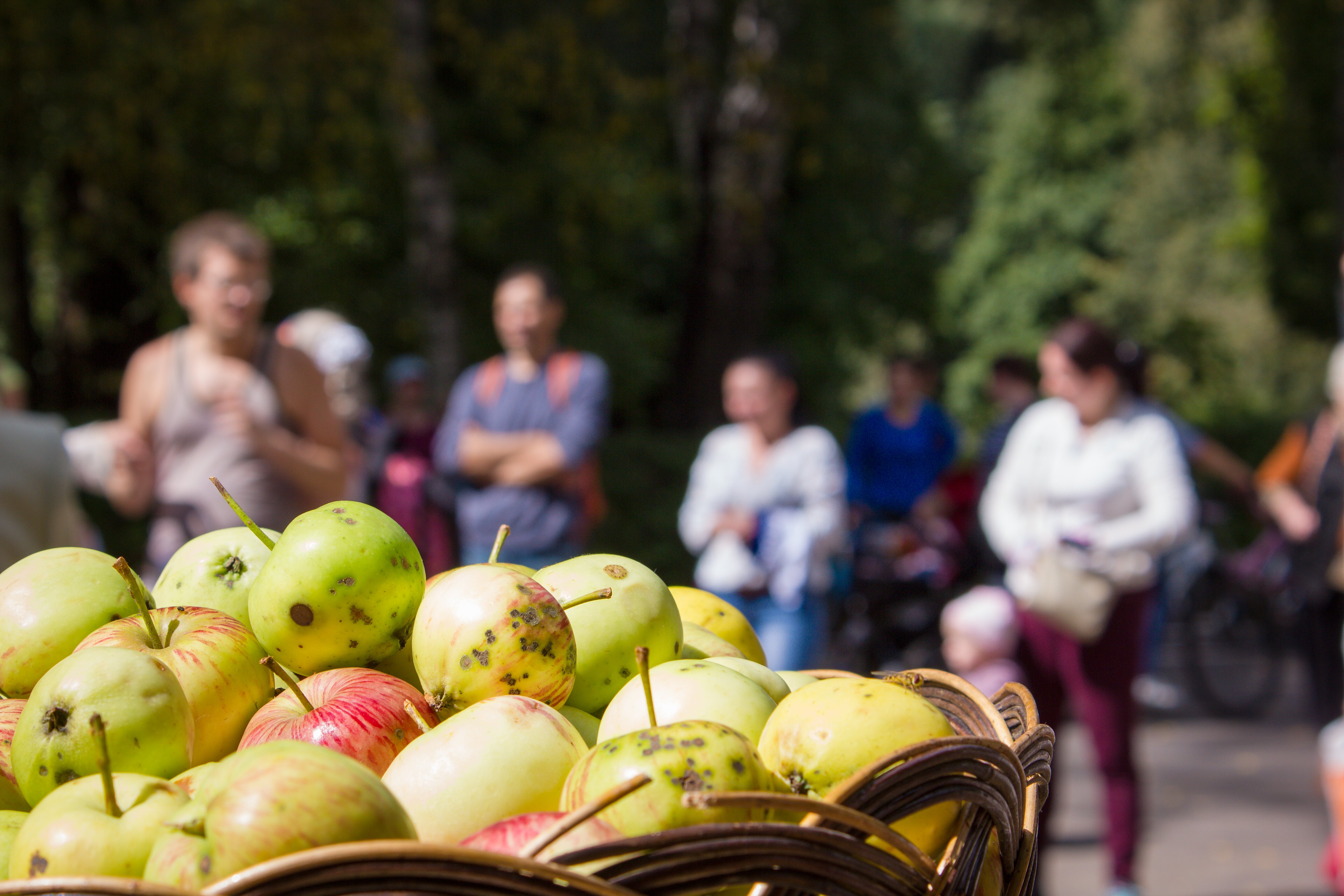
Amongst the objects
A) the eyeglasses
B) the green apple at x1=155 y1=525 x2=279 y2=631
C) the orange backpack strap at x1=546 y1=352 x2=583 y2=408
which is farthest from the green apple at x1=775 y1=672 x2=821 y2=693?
the orange backpack strap at x1=546 y1=352 x2=583 y2=408

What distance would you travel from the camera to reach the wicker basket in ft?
2.59

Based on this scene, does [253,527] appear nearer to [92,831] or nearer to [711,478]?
[92,831]

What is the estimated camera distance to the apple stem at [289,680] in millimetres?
1133

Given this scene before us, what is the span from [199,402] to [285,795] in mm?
2770

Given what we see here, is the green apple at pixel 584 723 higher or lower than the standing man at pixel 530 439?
higher

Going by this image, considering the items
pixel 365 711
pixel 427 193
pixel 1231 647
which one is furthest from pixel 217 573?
pixel 1231 647

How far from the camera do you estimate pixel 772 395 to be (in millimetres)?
4305

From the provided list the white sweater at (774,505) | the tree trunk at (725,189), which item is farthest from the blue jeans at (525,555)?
the tree trunk at (725,189)

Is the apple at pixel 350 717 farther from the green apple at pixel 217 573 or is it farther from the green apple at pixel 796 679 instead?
the green apple at pixel 796 679

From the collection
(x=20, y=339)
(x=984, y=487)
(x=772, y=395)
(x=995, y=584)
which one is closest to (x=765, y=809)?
(x=772, y=395)

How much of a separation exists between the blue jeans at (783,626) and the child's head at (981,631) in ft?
1.58

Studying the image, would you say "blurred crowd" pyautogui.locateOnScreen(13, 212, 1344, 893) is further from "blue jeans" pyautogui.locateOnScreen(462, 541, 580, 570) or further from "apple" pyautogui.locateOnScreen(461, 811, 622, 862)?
"apple" pyautogui.locateOnScreen(461, 811, 622, 862)

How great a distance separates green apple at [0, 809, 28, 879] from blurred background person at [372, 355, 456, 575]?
392 cm

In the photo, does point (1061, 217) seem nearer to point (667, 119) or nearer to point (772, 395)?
point (667, 119)
